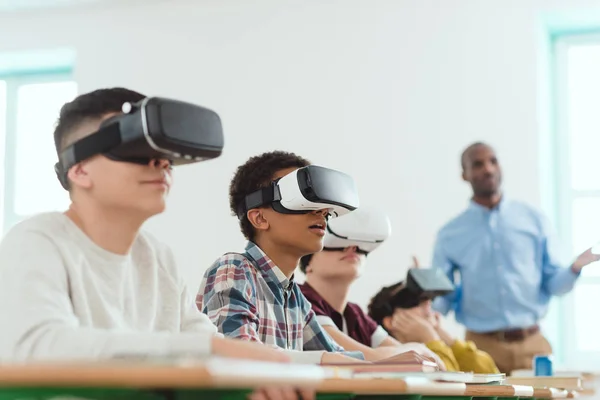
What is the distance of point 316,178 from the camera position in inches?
101

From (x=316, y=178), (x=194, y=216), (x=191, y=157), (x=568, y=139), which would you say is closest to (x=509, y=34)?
(x=568, y=139)

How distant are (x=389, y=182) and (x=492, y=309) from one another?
5.11 ft

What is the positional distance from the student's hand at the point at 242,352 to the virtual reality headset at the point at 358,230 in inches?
73.8

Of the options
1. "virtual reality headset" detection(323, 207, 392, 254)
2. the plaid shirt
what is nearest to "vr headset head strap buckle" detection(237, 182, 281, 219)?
the plaid shirt

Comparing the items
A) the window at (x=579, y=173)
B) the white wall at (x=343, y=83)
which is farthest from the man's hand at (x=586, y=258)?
the window at (x=579, y=173)

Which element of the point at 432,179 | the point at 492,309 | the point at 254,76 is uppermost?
the point at 254,76

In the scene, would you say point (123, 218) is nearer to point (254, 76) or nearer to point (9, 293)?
point (9, 293)

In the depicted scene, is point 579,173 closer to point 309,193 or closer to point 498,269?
point 498,269

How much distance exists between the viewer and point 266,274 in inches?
105

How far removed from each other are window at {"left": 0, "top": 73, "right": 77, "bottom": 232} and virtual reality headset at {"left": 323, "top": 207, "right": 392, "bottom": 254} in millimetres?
4482

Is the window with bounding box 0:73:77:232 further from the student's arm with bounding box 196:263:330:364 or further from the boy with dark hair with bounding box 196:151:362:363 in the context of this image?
the student's arm with bounding box 196:263:330:364

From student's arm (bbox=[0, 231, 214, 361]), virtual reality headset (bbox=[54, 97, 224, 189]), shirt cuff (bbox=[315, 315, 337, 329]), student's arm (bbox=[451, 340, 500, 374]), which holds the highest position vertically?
virtual reality headset (bbox=[54, 97, 224, 189])

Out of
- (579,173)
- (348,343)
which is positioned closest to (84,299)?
(348,343)

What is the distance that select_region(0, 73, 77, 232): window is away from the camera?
769 cm
